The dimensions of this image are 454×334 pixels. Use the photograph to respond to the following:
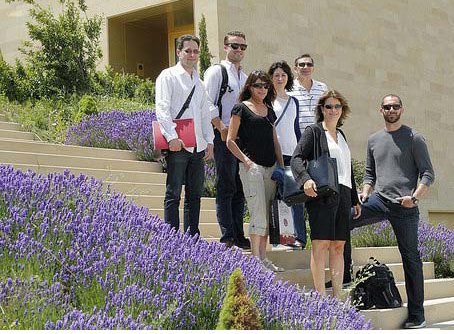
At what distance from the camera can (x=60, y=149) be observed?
8266mm

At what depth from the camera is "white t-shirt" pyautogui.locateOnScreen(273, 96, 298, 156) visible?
6137 mm

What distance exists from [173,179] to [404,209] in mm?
1994

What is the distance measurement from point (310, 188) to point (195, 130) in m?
1.23

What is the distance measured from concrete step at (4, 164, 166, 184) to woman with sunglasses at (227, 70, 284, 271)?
1.95 m

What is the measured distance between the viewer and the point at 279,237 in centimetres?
575

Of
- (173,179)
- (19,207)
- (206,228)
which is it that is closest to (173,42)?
(206,228)

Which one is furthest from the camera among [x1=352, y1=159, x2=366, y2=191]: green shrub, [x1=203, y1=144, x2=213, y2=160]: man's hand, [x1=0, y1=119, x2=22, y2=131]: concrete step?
[x1=352, y1=159, x2=366, y2=191]: green shrub

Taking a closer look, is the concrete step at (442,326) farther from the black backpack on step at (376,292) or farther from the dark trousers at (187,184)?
the dark trousers at (187,184)

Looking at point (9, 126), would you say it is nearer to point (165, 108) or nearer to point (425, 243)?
point (165, 108)

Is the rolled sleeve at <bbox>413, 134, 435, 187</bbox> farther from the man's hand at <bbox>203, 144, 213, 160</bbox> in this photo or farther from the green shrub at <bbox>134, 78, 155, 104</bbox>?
the green shrub at <bbox>134, 78, 155, 104</bbox>

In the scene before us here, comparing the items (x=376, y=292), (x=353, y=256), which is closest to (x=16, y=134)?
(x=353, y=256)

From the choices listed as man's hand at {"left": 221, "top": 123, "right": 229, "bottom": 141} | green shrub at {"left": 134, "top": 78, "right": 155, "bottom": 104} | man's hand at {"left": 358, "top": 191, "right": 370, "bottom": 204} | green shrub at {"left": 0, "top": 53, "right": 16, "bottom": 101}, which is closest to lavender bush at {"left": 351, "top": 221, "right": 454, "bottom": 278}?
man's hand at {"left": 358, "top": 191, "right": 370, "bottom": 204}

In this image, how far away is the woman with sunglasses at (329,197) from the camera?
5.15m

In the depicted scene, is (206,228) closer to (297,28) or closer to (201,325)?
(201,325)
